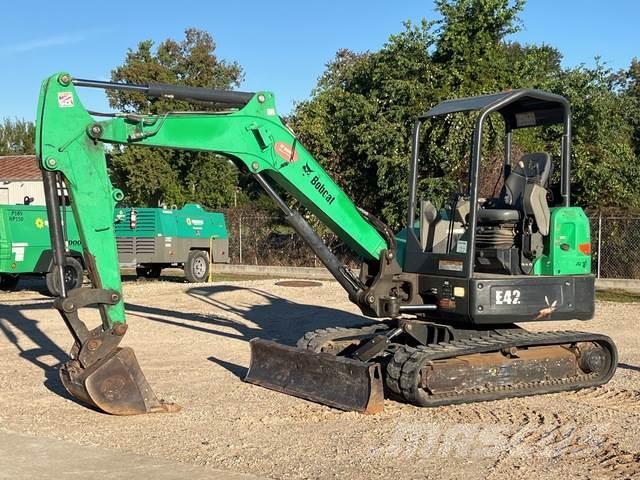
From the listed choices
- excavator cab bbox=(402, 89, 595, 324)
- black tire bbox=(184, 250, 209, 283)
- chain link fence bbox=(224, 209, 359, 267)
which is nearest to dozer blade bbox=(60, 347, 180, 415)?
excavator cab bbox=(402, 89, 595, 324)

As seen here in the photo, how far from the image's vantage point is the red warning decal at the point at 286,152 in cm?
840

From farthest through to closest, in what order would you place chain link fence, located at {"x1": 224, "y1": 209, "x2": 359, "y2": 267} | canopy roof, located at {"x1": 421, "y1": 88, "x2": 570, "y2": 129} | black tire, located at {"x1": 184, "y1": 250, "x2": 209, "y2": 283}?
chain link fence, located at {"x1": 224, "y1": 209, "x2": 359, "y2": 267}, black tire, located at {"x1": 184, "y1": 250, "x2": 209, "y2": 283}, canopy roof, located at {"x1": 421, "y1": 88, "x2": 570, "y2": 129}

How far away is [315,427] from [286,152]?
267 centimetres

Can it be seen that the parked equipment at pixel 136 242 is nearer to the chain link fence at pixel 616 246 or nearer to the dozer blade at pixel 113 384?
the dozer blade at pixel 113 384

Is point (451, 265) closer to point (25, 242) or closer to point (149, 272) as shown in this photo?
point (25, 242)

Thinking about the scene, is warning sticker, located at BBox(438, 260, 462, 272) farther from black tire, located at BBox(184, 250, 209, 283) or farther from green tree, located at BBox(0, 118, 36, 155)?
green tree, located at BBox(0, 118, 36, 155)

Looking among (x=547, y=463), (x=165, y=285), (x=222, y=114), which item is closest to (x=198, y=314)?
(x=165, y=285)

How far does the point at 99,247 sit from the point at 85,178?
2.02ft

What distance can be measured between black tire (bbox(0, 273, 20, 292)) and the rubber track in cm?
1414

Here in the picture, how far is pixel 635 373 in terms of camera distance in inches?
401

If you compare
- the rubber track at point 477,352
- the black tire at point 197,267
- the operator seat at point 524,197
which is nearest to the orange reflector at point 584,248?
the operator seat at point 524,197

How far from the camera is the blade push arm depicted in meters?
7.51

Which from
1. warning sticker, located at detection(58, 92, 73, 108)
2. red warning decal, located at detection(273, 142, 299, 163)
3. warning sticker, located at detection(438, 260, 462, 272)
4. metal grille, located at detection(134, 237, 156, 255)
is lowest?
warning sticker, located at detection(438, 260, 462, 272)

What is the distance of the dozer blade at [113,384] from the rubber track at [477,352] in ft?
7.45
